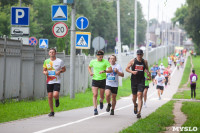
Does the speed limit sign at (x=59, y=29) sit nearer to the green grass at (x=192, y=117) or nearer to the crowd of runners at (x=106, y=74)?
the crowd of runners at (x=106, y=74)

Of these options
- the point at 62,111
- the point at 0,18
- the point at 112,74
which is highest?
the point at 0,18

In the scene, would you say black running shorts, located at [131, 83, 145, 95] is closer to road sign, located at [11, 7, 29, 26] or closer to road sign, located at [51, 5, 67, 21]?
road sign, located at [11, 7, 29, 26]

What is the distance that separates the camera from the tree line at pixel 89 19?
7150cm

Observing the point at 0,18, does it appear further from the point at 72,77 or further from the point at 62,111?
the point at 62,111

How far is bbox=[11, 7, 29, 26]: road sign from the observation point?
17391mm

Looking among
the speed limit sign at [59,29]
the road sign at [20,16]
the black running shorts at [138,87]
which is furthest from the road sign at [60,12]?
the black running shorts at [138,87]

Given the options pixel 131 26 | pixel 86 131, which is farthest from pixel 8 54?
pixel 131 26

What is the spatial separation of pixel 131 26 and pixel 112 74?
135724 mm

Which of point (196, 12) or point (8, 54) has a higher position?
point (196, 12)

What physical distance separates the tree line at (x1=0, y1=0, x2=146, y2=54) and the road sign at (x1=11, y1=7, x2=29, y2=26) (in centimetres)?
2301

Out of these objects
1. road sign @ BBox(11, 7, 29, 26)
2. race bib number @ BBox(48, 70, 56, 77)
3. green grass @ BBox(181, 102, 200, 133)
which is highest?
road sign @ BBox(11, 7, 29, 26)

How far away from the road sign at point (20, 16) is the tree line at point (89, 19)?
23.0 metres

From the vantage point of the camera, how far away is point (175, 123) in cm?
1288

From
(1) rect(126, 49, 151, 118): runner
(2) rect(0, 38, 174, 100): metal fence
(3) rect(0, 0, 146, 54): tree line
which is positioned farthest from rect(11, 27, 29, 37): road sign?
(3) rect(0, 0, 146, 54): tree line
